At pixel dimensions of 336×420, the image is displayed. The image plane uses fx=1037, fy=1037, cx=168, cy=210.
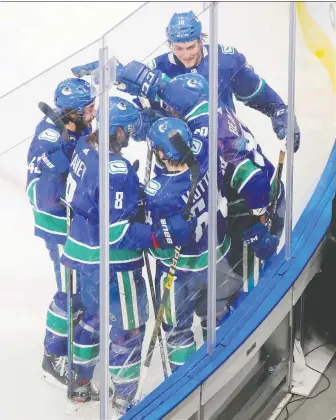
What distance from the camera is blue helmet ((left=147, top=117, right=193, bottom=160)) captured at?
238 cm

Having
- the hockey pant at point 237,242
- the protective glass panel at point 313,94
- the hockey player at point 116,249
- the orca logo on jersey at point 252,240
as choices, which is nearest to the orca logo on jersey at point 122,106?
the hockey player at point 116,249

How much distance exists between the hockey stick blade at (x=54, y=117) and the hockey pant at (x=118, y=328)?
311 mm

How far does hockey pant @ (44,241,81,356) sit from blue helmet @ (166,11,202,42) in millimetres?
590

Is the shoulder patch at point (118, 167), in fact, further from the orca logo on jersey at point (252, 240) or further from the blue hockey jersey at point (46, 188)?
the orca logo on jersey at point (252, 240)

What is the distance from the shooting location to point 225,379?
2.71 m

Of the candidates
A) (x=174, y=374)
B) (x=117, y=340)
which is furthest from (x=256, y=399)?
(x=117, y=340)

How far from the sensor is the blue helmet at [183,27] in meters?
2.51

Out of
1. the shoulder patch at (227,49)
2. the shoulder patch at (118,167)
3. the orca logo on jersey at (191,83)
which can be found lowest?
the shoulder patch at (118,167)

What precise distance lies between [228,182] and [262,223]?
0.24 m

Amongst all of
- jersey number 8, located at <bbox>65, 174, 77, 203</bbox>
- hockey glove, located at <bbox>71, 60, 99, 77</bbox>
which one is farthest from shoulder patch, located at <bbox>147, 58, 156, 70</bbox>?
jersey number 8, located at <bbox>65, 174, 77, 203</bbox>

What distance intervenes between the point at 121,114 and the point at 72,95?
0.40 feet

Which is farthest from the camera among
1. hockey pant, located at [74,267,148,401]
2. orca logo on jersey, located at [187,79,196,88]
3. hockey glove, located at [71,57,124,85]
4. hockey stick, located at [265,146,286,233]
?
hockey stick, located at [265,146,286,233]

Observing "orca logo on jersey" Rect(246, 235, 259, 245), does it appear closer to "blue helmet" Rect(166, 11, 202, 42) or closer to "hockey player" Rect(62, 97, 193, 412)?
"hockey player" Rect(62, 97, 193, 412)

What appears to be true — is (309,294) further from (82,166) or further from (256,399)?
(82,166)
